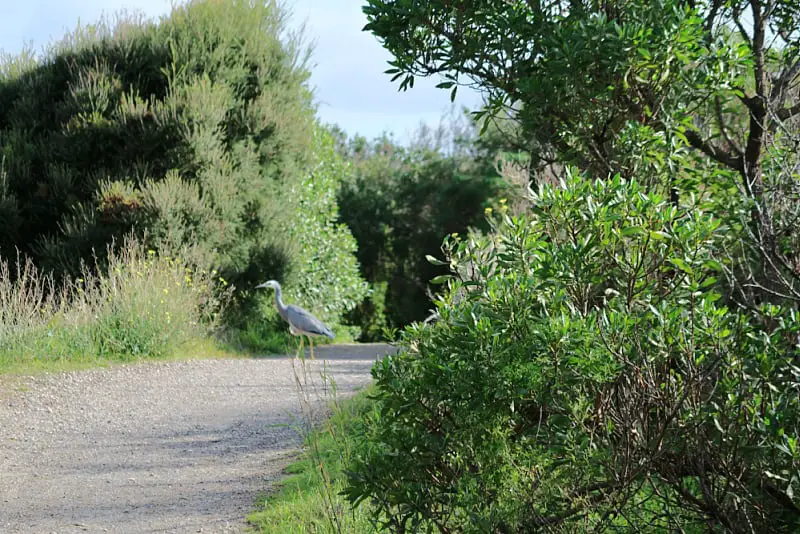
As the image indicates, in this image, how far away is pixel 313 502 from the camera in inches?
174

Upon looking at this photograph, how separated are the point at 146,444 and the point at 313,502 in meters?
2.77

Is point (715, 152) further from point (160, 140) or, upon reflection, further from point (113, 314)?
point (160, 140)

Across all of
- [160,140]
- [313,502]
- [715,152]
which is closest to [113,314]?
[160,140]

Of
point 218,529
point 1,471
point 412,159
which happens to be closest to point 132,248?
point 1,471

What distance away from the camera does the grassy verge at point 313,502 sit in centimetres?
387

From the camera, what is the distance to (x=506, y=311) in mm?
2939

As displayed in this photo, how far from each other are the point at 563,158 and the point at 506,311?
1695 mm

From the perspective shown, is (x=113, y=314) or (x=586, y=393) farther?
(x=113, y=314)

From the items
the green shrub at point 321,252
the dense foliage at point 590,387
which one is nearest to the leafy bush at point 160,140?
the green shrub at point 321,252

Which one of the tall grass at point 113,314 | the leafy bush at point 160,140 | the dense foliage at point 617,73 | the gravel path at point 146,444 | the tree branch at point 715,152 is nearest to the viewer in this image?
the dense foliage at point 617,73

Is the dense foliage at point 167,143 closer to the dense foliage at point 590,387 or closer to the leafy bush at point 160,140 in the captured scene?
the leafy bush at point 160,140

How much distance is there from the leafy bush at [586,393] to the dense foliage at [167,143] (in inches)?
388

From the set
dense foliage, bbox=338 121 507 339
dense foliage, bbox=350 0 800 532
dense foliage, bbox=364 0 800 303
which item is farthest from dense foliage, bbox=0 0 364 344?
dense foliage, bbox=350 0 800 532

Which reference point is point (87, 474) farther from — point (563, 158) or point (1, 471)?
point (563, 158)
